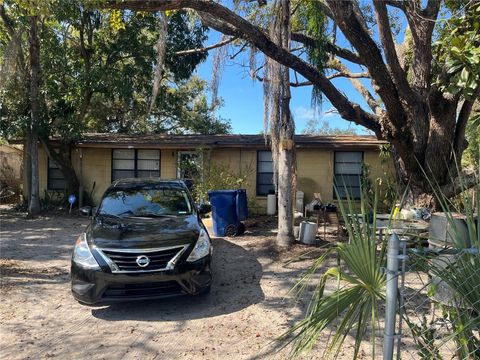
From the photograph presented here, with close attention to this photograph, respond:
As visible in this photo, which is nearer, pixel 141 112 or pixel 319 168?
pixel 319 168

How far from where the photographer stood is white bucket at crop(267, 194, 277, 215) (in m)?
14.1

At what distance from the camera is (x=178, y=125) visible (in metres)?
28.3

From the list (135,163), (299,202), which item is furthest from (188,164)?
(299,202)

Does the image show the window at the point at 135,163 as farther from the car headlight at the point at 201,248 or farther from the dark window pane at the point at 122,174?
the car headlight at the point at 201,248

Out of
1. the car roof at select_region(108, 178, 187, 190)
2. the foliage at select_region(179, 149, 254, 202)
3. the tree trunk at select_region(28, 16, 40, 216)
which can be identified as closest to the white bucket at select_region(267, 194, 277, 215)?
the foliage at select_region(179, 149, 254, 202)

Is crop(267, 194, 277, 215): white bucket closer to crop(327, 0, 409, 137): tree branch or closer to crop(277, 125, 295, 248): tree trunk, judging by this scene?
crop(277, 125, 295, 248): tree trunk

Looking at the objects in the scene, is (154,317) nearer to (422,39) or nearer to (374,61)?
(374,61)

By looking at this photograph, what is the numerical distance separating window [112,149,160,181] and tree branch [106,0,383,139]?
8.12 m

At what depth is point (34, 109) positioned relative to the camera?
14.3 metres

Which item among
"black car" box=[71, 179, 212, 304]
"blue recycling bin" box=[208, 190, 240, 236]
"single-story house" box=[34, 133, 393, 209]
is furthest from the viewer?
"single-story house" box=[34, 133, 393, 209]

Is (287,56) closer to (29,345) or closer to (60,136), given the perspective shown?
(29,345)

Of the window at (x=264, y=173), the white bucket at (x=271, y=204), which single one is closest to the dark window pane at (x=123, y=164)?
the window at (x=264, y=173)

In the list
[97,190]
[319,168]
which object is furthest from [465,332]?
[97,190]

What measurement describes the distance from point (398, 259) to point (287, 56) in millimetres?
6691
